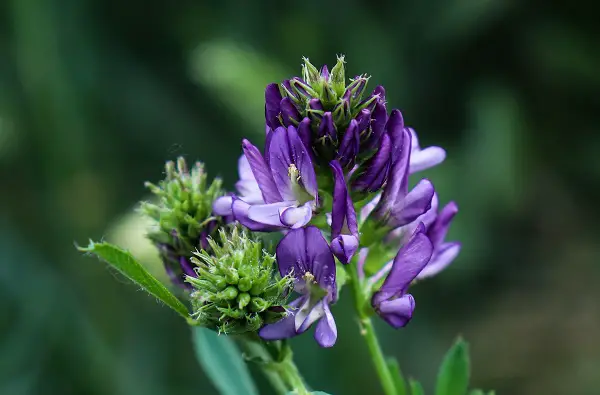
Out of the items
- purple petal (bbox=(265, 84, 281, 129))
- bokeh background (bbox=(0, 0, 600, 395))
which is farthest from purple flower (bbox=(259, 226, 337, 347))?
bokeh background (bbox=(0, 0, 600, 395))

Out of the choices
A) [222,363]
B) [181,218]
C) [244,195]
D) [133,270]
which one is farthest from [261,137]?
[133,270]

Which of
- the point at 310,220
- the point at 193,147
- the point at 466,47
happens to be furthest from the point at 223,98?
the point at 310,220

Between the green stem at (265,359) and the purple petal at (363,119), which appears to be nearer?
the purple petal at (363,119)

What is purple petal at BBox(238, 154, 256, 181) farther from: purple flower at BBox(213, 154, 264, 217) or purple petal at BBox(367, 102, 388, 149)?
purple petal at BBox(367, 102, 388, 149)

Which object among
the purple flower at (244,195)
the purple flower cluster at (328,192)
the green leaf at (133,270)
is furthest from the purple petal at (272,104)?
the green leaf at (133,270)

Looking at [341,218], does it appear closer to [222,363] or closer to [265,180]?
[265,180]

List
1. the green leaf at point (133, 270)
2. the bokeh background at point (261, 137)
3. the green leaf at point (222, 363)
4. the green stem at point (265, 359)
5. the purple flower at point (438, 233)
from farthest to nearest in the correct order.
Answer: the bokeh background at point (261, 137)
the green leaf at point (222, 363)
the purple flower at point (438, 233)
the green stem at point (265, 359)
the green leaf at point (133, 270)

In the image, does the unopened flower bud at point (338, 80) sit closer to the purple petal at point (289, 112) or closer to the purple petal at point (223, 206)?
the purple petal at point (289, 112)
